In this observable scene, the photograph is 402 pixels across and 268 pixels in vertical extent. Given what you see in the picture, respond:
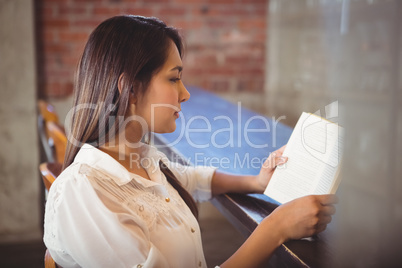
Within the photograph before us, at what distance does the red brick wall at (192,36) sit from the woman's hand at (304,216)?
234 cm

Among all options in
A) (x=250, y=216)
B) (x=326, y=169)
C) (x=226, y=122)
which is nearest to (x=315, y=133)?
(x=326, y=169)

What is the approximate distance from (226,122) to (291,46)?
1.49 m

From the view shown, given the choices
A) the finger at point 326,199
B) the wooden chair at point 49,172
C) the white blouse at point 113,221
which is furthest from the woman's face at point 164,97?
the finger at point 326,199

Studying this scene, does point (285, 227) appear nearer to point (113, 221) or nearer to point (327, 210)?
point (327, 210)

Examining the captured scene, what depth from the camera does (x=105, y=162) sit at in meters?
0.92

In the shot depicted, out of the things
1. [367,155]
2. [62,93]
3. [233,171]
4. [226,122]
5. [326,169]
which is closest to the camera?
[367,155]

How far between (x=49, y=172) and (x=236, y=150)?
0.73 metres

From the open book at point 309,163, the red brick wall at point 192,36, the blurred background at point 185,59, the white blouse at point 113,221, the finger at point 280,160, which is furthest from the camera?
the red brick wall at point 192,36

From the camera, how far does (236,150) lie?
1580mm

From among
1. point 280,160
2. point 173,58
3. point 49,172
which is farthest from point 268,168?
point 49,172

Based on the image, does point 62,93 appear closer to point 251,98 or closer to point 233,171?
point 251,98

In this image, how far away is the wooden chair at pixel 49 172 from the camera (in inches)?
38.3

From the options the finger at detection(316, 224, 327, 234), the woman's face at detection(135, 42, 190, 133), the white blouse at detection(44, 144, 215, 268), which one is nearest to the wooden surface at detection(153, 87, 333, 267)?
the finger at detection(316, 224, 327, 234)

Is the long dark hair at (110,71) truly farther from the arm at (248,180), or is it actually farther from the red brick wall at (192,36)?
the red brick wall at (192,36)
